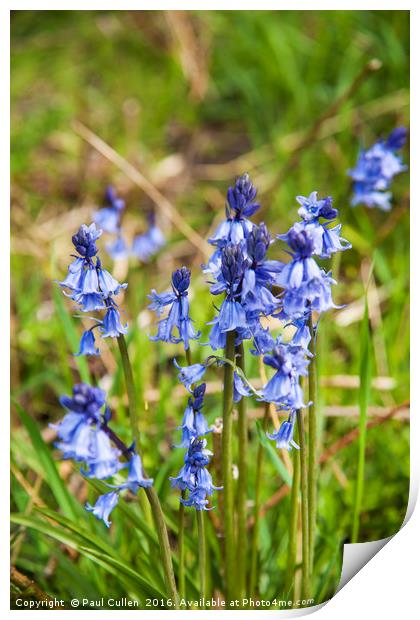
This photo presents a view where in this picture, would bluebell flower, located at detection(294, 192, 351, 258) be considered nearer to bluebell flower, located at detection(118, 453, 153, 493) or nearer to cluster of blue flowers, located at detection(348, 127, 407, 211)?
bluebell flower, located at detection(118, 453, 153, 493)

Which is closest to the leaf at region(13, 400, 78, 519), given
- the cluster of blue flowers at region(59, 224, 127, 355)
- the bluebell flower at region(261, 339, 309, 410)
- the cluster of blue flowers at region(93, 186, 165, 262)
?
the cluster of blue flowers at region(59, 224, 127, 355)

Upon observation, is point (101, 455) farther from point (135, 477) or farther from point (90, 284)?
point (90, 284)

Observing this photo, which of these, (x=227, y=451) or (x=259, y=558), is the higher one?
(x=227, y=451)

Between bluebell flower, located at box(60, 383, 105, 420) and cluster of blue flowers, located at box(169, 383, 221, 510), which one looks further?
cluster of blue flowers, located at box(169, 383, 221, 510)

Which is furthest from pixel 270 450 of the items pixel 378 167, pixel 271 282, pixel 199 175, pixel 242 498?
pixel 199 175

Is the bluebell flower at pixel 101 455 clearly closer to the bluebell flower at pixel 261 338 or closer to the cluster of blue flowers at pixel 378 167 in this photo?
the bluebell flower at pixel 261 338

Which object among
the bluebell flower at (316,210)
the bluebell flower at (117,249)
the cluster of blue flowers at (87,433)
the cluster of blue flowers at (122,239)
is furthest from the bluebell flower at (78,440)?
the bluebell flower at (117,249)

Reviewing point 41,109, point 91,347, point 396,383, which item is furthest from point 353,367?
point 41,109
